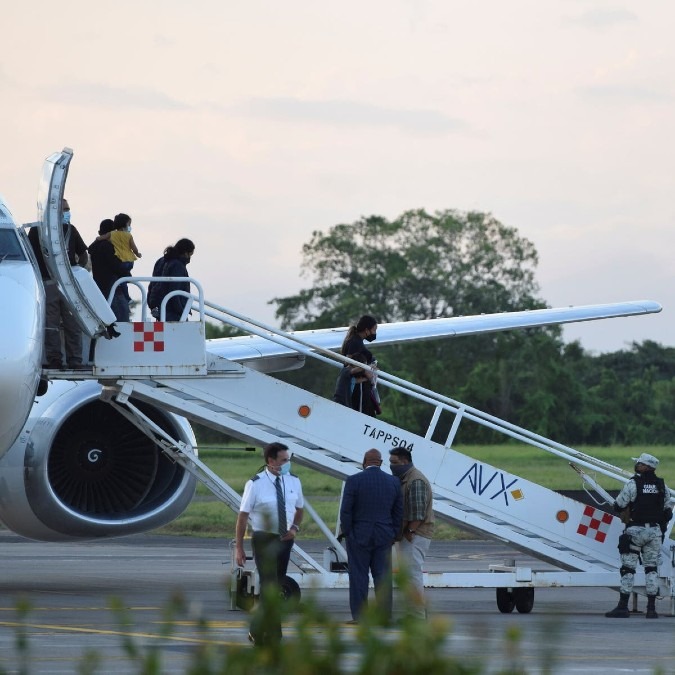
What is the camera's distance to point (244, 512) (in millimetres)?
13156

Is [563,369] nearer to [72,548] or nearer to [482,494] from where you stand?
[72,548]

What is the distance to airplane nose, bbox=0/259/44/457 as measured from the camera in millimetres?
13133

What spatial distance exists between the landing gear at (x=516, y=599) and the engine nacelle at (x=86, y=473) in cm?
390

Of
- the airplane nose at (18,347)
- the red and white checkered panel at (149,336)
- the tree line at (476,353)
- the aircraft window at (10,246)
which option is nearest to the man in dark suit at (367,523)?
the red and white checkered panel at (149,336)

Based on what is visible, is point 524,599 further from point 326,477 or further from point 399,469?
point 326,477

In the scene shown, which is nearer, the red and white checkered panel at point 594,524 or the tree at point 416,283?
the red and white checkered panel at point 594,524

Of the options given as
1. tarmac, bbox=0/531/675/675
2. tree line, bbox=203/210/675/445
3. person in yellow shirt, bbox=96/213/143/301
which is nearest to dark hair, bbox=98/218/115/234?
person in yellow shirt, bbox=96/213/143/301

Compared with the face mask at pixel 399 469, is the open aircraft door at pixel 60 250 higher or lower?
higher

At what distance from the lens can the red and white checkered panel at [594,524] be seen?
55.4 feet

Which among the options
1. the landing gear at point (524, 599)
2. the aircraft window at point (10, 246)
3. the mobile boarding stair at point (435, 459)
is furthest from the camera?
the landing gear at point (524, 599)

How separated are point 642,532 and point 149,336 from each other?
18.6ft

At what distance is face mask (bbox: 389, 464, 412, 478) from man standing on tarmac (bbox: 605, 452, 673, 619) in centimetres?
284

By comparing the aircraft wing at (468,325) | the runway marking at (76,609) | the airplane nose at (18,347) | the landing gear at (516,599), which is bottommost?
the runway marking at (76,609)

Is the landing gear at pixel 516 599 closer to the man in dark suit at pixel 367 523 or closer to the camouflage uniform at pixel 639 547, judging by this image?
the camouflage uniform at pixel 639 547
